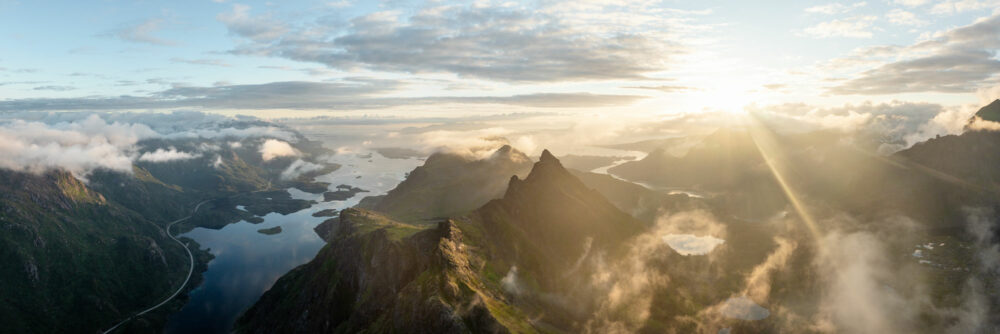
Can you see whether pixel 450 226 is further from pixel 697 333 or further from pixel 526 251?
pixel 697 333

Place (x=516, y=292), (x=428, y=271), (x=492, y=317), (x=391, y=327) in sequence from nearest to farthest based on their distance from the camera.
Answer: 1. (x=492, y=317)
2. (x=391, y=327)
3. (x=428, y=271)
4. (x=516, y=292)

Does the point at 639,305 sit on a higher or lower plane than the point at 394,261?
lower

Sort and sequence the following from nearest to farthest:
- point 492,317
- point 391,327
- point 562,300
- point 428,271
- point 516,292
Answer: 1. point 492,317
2. point 391,327
3. point 428,271
4. point 516,292
5. point 562,300

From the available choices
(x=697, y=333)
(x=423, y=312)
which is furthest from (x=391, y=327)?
(x=697, y=333)

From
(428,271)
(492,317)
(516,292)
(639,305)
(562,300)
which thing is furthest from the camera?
(639,305)

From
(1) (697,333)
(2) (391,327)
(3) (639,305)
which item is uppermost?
(2) (391,327)

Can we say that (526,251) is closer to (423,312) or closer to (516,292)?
(516,292)

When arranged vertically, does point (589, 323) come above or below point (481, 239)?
below

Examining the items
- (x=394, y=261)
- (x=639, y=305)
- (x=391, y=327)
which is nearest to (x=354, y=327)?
(x=394, y=261)

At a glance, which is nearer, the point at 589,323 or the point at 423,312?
the point at 423,312
